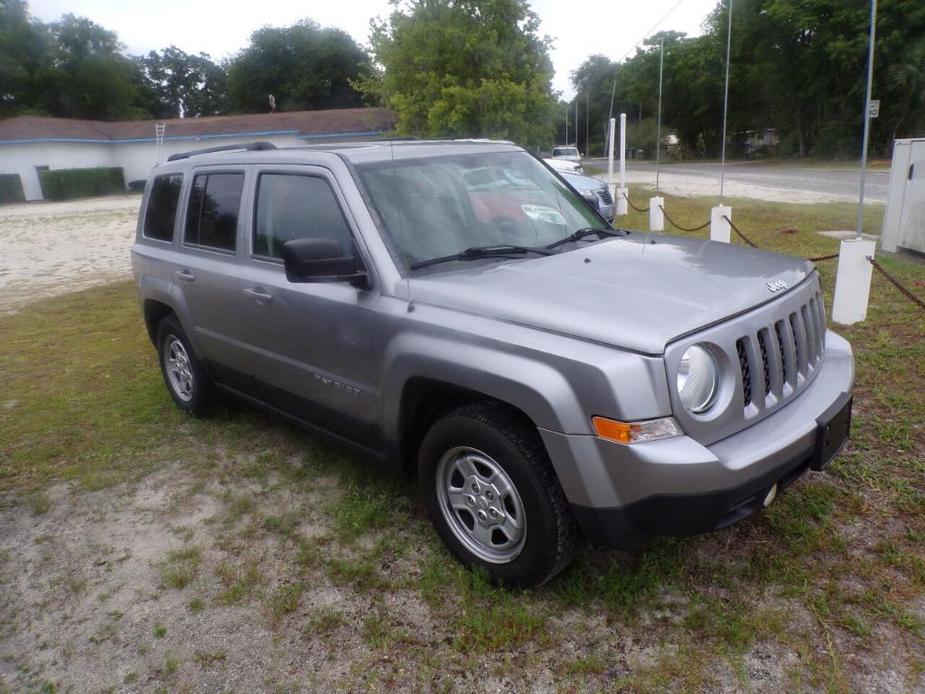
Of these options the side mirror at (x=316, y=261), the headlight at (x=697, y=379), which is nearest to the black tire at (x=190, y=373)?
the side mirror at (x=316, y=261)

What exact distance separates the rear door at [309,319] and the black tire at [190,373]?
95 cm

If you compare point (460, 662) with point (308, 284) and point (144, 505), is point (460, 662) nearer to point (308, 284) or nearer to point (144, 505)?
point (308, 284)

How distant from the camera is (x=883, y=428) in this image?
4.37 m

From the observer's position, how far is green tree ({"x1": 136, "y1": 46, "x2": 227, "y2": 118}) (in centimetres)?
8100

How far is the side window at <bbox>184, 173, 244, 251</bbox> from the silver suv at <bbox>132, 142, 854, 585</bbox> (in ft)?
0.07

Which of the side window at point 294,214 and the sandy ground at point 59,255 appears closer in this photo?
the side window at point 294,214

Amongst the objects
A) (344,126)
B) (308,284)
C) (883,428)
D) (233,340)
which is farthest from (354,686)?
(344,126)

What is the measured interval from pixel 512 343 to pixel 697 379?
2.25ft

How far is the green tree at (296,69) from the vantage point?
239 ft

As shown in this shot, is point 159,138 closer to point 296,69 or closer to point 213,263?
point 296,69

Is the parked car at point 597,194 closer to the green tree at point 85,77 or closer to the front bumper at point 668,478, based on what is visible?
the front bumper at point 668,478

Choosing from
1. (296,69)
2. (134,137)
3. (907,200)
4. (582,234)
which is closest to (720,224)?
(907,200)

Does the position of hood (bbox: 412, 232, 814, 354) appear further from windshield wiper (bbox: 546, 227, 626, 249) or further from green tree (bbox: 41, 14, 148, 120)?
green tree (bbox: 41, 14, 148, 120)

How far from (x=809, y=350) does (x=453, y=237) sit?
170 cm
